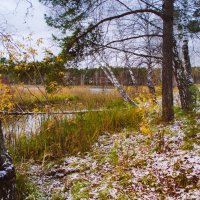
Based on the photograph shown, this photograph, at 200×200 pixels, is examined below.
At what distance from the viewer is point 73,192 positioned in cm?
414

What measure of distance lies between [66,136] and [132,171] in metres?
2.25

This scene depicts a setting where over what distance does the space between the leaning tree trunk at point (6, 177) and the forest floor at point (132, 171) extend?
2.22 feet

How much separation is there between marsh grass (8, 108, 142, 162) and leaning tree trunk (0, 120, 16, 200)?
1.37 m

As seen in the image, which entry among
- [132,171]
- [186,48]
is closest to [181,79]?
[186,48]

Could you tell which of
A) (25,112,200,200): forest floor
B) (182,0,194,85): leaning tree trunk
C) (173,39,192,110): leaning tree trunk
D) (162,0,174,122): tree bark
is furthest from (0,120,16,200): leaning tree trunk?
(182,0,194,85): leaning tree trunk

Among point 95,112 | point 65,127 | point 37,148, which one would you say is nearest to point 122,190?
point 37,148

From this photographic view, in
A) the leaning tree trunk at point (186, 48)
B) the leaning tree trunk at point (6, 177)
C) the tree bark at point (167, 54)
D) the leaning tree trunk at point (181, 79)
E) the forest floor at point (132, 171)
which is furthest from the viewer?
the leaning tree trunk at point (181, 79)

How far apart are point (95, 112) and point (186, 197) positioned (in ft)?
15.1

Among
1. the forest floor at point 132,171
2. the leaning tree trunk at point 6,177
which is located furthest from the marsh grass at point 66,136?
the leaning tree trunk at point 6,177

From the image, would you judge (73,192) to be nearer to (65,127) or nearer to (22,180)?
(22,180)

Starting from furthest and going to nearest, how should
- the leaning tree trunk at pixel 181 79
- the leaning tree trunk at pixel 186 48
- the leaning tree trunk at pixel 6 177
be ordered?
the leaning tree trunk at pixel 181 79 → the leaning tree trunk at pixel 186 48 → the leaning tree trunk at pixel 6 177

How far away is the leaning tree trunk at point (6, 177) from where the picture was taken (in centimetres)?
348

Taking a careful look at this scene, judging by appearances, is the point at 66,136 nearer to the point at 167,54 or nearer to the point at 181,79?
the point at 167,54

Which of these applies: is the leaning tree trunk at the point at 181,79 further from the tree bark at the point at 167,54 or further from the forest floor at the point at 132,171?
the forest floor at the point at 132,171
